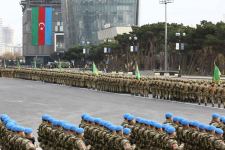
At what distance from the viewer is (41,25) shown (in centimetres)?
17550

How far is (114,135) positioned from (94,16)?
6031 inches

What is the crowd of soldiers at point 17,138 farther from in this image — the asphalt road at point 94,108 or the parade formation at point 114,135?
the asphalt road at point 94,108

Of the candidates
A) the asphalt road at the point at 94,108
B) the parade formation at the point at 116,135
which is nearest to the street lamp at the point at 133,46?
the asphalt road at the point at 94,108

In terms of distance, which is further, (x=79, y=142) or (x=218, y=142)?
(x=218, y=142)

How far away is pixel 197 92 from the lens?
2958cm

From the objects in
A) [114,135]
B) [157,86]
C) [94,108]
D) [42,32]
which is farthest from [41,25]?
[114,135]

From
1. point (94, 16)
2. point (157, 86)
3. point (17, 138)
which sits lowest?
point (17, 138)

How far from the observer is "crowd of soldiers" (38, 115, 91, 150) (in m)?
10.7

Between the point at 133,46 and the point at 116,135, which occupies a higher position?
the point at 133,46

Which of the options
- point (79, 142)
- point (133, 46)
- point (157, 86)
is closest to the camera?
point (79, 142)

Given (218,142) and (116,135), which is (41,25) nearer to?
(116,135)

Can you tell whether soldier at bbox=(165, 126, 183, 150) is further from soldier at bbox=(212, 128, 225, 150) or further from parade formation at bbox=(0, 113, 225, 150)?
soldier at bbox=(212, 128, 225, 150)

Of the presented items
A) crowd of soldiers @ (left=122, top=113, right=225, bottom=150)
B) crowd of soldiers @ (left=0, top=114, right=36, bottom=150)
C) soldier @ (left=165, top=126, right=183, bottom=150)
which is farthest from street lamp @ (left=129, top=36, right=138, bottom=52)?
soldier @ (left=165, top=126, right=183, bottom=150)

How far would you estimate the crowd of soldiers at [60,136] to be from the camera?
35.2ft
